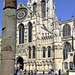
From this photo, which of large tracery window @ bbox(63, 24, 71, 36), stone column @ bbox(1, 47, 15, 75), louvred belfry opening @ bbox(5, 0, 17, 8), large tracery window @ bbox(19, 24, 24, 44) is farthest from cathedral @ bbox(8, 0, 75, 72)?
louvred belfry opening @ bbox(5, 0, 17, 8)

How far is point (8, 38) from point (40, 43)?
3403 centimetres

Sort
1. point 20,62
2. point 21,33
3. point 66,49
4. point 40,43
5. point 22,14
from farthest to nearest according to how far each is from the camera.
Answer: point 22,14 < point 21,33 < point 66,49 < point 20,62 < point 40,43

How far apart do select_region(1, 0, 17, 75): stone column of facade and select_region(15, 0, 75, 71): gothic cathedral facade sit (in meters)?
30.6

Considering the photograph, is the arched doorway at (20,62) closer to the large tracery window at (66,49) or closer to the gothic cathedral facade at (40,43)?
the gothic cathedral facade at (40,43)

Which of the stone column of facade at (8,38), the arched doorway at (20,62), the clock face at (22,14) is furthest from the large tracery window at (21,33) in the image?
the stone column of facade at (8,38)

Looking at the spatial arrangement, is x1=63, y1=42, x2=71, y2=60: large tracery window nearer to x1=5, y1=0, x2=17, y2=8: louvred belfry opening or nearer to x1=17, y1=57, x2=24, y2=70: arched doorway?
x1=17, y1=57, x2=24, y2=70: arched doorway

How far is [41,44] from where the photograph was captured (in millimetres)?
40000

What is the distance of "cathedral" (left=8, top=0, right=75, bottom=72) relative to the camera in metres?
37.9

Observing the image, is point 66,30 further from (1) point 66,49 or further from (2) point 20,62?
(2) point 20,62

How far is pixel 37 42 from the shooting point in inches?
1588

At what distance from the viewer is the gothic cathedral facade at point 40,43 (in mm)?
37875

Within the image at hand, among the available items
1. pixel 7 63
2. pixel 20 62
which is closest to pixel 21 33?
pixel 20 62

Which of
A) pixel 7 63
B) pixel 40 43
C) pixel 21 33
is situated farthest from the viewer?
pixel 21 33

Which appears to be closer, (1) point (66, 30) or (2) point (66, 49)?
(2) point (66, 49)
